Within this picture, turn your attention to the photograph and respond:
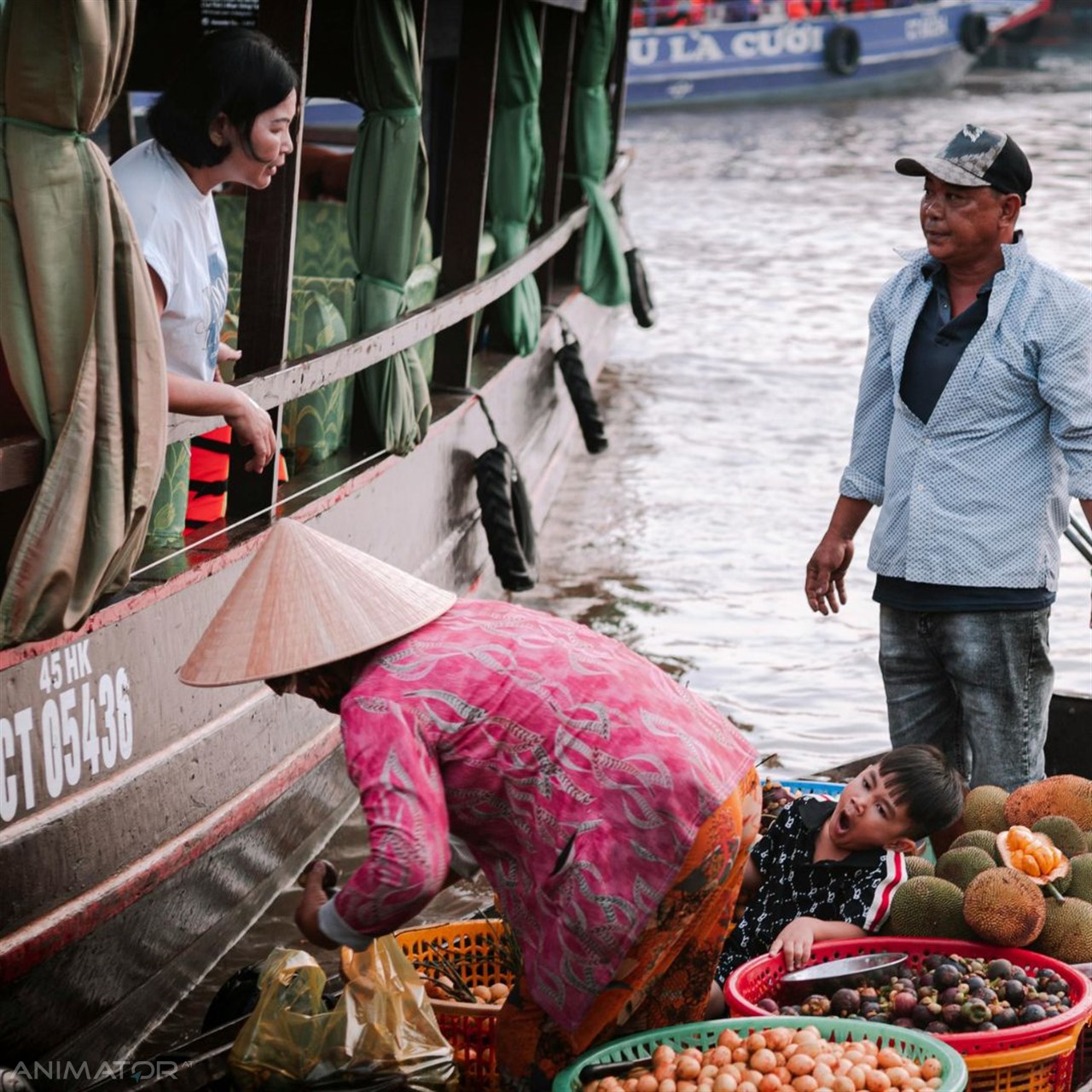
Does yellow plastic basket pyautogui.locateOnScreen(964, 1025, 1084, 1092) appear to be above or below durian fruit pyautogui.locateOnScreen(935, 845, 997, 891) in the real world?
below

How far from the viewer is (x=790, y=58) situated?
97.8ft

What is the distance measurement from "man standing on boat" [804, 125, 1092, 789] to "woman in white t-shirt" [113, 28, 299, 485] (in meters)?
1.42

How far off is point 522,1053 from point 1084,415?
1.80 metres

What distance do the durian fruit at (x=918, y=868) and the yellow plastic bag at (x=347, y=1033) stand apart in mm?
1123

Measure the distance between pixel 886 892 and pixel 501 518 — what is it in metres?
2.86

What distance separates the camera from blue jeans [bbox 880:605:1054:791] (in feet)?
12.7

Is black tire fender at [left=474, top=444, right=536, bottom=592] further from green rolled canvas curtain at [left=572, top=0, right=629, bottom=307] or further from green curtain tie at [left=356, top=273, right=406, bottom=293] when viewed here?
green rolled canvas curtain at [left=572, top=0, right=629, bottom=307]

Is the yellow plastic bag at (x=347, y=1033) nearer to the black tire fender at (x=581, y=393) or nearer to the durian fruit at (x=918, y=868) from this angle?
the durian fruit at (x=918, y=868)

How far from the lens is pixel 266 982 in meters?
3.10

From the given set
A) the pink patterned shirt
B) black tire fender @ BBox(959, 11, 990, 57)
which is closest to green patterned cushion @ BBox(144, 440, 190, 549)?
the pink patterned shirt

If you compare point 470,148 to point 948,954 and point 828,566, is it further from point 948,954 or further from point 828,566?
point 948,954

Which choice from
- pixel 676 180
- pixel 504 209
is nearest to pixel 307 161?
pixel 504 209

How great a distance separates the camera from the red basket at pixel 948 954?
3.08 metres

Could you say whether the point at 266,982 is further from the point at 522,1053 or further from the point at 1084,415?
the point at 1084,415
